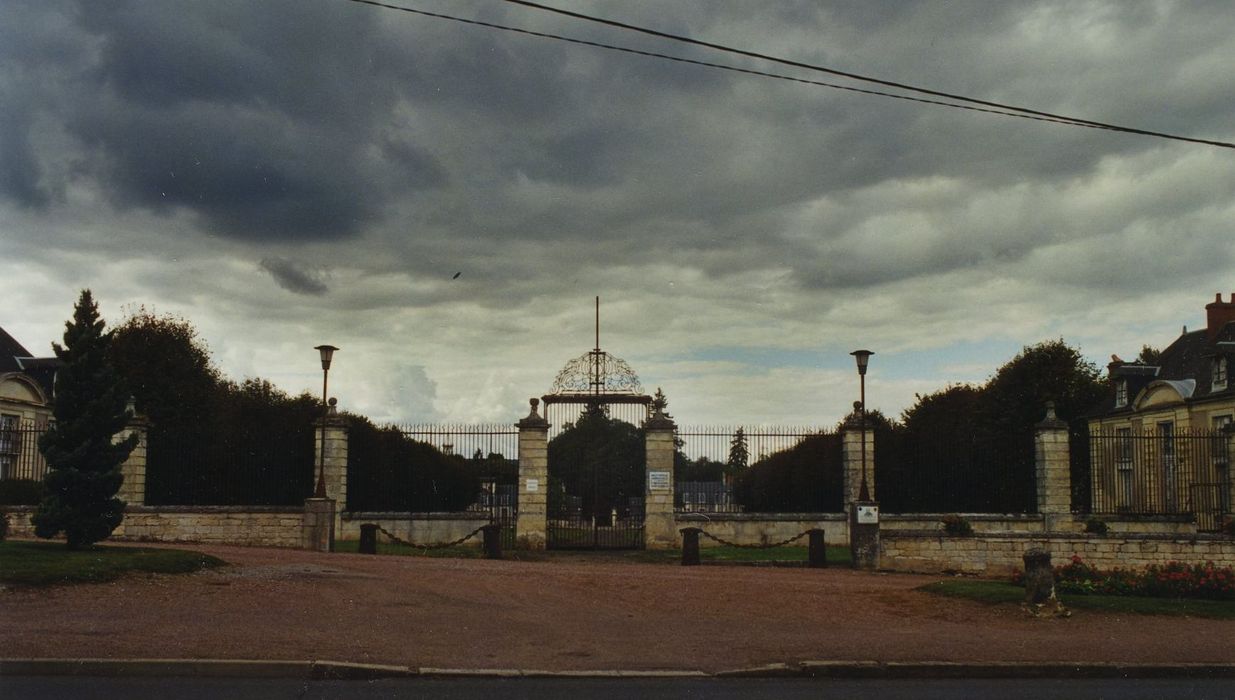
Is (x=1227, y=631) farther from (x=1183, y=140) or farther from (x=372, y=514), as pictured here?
(x=372, y=514)

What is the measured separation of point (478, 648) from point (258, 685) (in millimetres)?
2535

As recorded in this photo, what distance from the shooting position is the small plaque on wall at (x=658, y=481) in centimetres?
2441

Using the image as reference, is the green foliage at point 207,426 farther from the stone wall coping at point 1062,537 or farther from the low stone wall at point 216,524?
the stone wall coping at point 1062,537

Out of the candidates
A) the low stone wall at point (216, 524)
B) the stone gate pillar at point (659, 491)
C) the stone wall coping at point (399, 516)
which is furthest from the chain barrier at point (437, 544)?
the stone gate pillar at point (659, 491)

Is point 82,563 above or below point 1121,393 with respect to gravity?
below

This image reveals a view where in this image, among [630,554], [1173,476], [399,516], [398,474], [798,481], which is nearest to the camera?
[630,554]

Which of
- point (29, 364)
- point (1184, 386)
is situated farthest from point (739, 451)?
point (29, 364)

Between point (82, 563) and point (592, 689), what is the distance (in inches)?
391

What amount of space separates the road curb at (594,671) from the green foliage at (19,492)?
19353mm

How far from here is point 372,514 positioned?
82.9 ft

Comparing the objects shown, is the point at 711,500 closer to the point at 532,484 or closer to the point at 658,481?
the point at 658,481

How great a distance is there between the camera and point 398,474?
1169 inches

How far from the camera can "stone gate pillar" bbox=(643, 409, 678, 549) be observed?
79.8 feet

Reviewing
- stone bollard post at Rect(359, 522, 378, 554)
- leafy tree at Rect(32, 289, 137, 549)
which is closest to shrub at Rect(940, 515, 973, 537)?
stone bollard post at Rect(359, 522, 378, 554)
